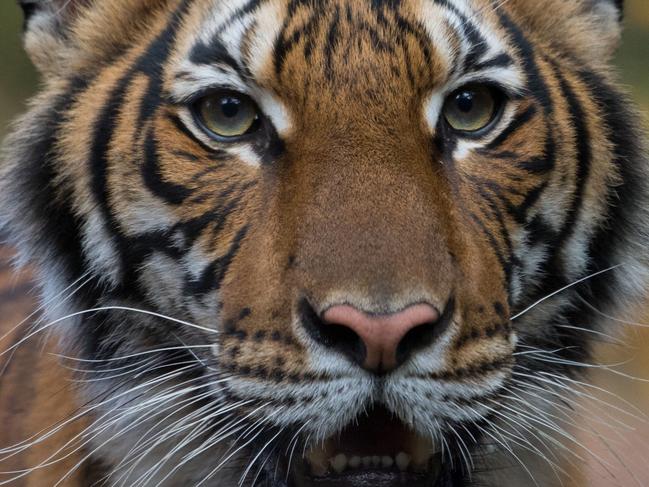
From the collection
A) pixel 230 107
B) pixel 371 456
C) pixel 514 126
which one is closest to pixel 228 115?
pixel 230 107

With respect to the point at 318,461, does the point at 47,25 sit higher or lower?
higher

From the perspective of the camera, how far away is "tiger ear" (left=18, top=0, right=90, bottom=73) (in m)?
1.89

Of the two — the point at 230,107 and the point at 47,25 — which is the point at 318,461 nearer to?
the point at 230,107

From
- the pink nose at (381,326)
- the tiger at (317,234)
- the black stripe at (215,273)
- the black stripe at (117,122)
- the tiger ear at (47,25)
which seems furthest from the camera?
the tiger ear at (47,25)

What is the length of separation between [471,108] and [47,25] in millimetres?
790

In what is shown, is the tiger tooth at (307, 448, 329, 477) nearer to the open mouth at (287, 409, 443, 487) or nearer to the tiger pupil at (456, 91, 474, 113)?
the open mouth at (287, 409, 443, 487)

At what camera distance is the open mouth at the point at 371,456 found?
1429mm

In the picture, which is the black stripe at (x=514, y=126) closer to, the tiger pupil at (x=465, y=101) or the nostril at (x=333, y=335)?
the tiger pupil at (x=465, y=101)

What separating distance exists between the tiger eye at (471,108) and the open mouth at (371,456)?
19.2 inches

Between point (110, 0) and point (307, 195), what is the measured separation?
25.1 inches

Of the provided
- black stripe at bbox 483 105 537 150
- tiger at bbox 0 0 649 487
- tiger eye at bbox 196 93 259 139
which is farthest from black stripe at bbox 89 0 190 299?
black stripe at bbox 483 105 537 150

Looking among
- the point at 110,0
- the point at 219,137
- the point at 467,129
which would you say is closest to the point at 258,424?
the point at 219,137

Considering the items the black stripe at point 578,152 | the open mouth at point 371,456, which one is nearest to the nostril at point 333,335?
the open mouth at point 371,456

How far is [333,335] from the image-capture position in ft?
4.35
